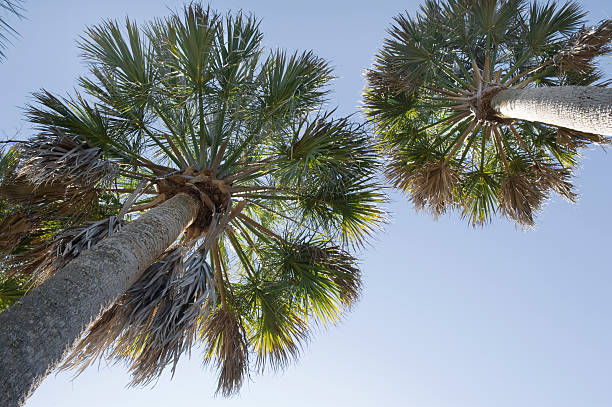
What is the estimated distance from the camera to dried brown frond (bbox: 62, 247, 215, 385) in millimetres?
4055

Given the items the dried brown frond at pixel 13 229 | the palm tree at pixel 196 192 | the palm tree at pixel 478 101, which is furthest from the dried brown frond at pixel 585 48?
the dried brown frond at pixel 13 229

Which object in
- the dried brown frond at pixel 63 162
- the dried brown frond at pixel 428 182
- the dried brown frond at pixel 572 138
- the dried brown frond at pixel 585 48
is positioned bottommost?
the dried brown frond at pixel 63 162

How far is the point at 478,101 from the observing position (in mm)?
6289

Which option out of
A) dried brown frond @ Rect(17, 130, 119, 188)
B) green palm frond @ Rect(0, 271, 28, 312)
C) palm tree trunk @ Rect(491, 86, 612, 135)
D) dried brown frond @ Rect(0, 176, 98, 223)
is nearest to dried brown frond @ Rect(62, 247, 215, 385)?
dried brown frond @ Rect(17, 130, 119, 188)

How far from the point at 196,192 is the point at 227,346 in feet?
7.37

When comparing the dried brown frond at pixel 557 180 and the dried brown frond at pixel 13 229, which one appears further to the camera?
the dried brown frond at pixel 557 180

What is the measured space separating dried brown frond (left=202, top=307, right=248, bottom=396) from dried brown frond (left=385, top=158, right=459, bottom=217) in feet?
11.7

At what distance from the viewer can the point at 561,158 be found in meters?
7.39

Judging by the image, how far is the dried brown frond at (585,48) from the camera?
634cm

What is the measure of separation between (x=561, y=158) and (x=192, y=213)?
6196mm

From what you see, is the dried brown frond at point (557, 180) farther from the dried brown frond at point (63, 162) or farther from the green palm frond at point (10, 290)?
the green palm frond at point (10, 290)

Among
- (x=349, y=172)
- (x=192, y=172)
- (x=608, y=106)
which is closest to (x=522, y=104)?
(x=608, y=106)

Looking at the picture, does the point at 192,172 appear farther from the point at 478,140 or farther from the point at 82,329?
the point at 478,140

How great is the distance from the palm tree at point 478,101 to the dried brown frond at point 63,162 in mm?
4629
